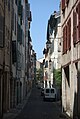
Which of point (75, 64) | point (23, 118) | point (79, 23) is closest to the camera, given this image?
point (79, 23)

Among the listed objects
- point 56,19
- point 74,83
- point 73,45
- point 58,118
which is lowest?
Result: point 58,118

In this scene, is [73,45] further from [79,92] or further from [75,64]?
[79,92]

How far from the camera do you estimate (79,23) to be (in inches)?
904

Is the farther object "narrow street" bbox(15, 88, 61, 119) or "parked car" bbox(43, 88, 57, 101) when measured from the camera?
"parked car" bbox(43, 88, 57, 101)

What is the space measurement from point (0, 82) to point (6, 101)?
511 centimetres

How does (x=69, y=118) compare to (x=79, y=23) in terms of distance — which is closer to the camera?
(x=79, y=23)

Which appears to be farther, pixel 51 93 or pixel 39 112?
pixel 51 93

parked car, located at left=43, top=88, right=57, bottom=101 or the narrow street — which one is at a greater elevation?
parked car, located at left=43, top=88, right=57, bottom=101

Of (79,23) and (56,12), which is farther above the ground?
(56,12)

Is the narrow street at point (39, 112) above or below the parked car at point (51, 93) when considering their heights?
below

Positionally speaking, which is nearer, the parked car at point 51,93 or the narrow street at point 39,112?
the narrow street at point 39,112

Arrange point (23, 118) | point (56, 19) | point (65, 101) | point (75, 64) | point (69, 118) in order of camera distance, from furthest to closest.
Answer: point (56, 19) < point (65, 101) < point (23, 118) < point (69, 118) < point (75, 64)

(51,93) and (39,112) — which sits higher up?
(51,93)

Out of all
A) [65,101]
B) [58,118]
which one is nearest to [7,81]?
[65,101]
